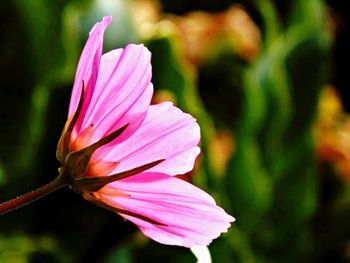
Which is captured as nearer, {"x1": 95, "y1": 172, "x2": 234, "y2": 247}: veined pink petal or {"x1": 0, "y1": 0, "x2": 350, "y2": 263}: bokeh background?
{"x1": 95, "y1": 172, "x2": 234, "y2": 247}: veined pink petal

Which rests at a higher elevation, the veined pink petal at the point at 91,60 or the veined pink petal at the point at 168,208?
the veined pink petal at the point at 91,60

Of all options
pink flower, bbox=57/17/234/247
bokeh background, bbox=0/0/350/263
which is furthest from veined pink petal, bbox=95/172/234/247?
bokeh background, bbox=0/0/350/263

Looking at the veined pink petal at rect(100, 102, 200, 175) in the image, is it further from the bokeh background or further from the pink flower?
the bokeh background

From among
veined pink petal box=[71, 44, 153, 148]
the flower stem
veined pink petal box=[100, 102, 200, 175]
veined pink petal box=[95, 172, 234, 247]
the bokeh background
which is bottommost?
the bokeh background

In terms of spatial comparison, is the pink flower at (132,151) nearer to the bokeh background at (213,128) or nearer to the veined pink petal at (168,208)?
the veined pink petal at (168,208)

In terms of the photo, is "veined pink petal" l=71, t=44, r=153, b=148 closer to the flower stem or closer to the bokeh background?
the flower stem

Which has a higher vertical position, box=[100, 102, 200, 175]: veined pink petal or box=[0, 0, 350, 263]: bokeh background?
box=[100, 102, 200, 175]: veined pink petal

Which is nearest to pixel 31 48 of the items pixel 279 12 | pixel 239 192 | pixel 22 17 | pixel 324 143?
pixel 22 17

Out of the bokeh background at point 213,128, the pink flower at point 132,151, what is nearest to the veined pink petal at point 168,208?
the pink flower at point 132,151

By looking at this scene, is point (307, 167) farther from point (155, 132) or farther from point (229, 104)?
point (155, 132)
